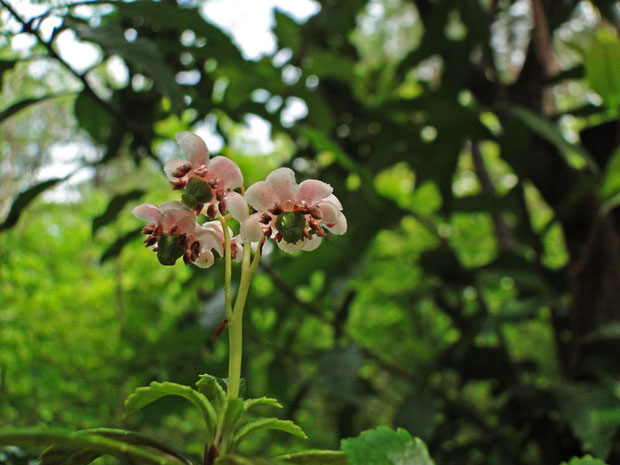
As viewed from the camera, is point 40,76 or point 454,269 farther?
point 40,76

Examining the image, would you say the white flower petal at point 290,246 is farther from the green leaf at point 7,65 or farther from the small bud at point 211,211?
the green leaf at point 7,65

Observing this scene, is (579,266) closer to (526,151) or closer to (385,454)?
(526,151)

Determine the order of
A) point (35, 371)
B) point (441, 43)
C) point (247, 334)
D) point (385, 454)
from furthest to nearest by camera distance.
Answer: point (35, 371), point (441, 43), point (247, 334), point (385, 454)

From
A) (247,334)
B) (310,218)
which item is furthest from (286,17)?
(310,218)

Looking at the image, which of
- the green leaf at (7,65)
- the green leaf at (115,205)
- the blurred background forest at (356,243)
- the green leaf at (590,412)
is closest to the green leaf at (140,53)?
the blurred background forest at (356,243)

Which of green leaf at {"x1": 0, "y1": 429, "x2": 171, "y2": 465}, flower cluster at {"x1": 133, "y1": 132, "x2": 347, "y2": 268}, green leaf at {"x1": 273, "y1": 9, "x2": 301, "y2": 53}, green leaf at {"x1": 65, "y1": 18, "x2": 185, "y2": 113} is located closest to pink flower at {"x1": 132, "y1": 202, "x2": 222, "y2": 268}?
flower cluster at {"x1": 133, "y1": 132, "x2": 347, "y2": 268}

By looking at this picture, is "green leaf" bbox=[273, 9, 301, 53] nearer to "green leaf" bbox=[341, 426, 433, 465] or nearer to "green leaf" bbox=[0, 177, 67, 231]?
"green leaf" bbox=[0, 177, 67, 231]

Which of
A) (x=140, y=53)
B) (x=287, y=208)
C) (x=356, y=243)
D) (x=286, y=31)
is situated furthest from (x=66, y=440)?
(x=286, y=31)
